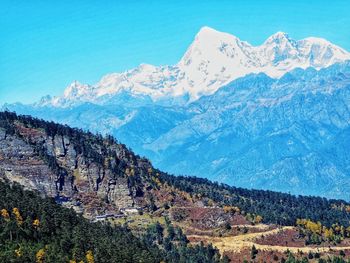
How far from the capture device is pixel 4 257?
196000mm
